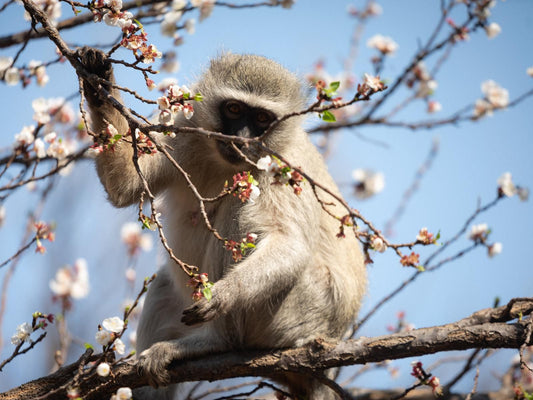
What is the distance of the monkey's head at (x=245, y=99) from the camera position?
6066mm

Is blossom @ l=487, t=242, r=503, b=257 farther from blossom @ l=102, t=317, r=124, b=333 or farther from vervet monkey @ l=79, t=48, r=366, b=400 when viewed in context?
blossom @ l=102, t=317, r=124, b=333

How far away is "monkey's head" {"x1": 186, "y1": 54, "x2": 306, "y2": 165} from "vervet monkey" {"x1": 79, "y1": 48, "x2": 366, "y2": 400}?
0.04 ft

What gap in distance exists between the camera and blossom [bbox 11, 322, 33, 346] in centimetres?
456

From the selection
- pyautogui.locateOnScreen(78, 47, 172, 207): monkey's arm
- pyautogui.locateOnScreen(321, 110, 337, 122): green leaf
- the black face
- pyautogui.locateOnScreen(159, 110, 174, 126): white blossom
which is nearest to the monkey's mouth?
the black face

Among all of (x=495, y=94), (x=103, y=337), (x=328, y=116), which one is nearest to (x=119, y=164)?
(x=103, y=337)

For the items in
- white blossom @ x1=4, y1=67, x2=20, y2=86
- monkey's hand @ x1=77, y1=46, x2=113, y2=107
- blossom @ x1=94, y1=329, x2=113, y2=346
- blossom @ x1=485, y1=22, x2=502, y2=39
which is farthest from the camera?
blossom @ x1=485, y1=22, x2=502, y2=39

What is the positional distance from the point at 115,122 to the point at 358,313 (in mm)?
3267

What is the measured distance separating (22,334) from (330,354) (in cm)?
241

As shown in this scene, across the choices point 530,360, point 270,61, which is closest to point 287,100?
point 270,61

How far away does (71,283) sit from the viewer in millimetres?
7645

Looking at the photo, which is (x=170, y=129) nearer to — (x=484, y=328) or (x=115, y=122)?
(x=115, y=122)

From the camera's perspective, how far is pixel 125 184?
5.78 meters

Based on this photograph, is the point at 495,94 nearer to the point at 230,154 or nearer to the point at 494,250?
the point at 494,250

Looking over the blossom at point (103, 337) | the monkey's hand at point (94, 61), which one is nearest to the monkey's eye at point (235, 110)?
the monkey's hand at point (94, 61)
